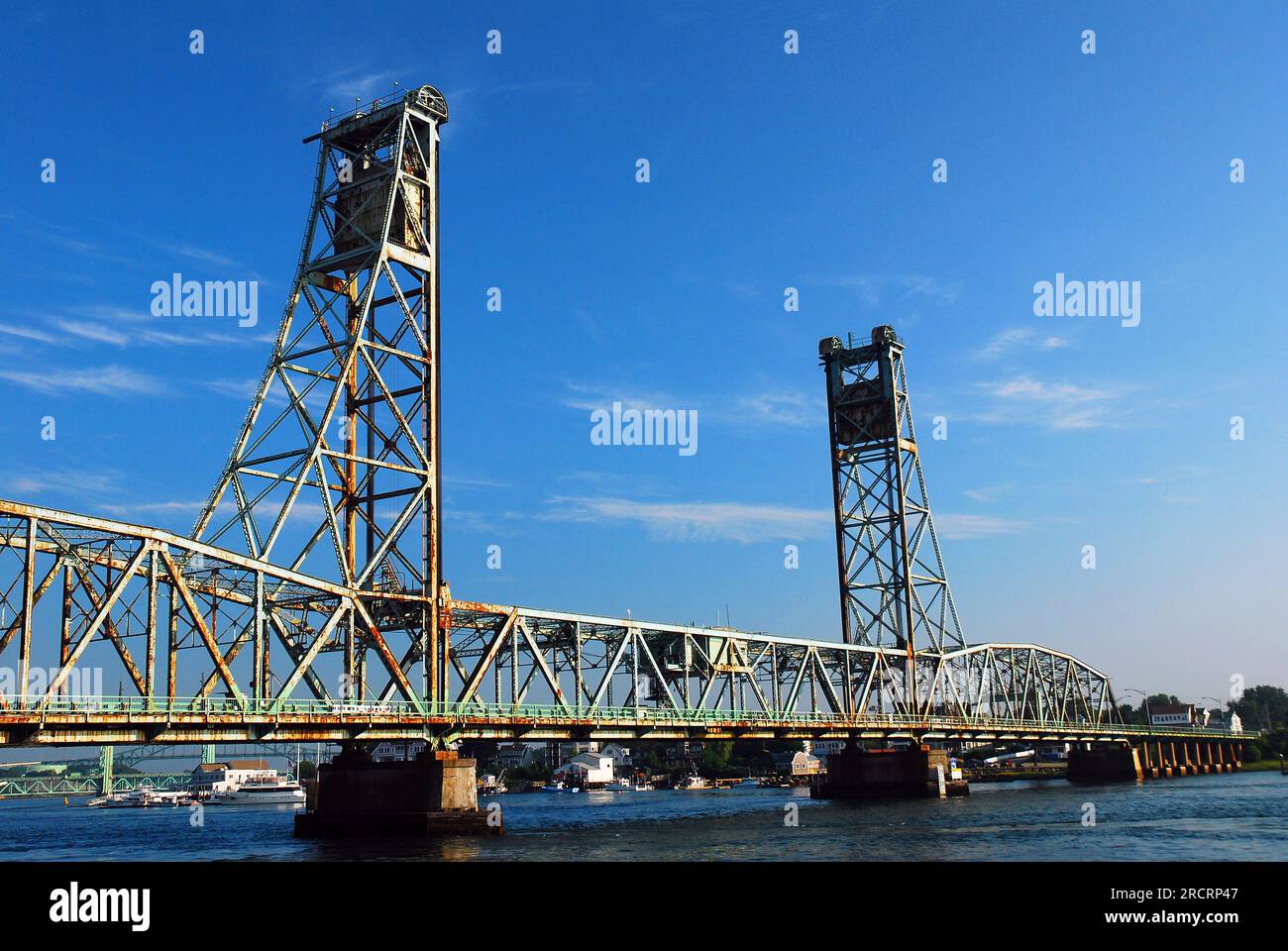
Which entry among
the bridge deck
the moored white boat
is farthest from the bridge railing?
the moored white boat

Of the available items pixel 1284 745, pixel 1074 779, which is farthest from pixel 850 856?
pixel 1284 745

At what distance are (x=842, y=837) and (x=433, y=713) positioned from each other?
21578 millimetres

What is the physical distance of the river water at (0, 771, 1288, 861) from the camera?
159 ft

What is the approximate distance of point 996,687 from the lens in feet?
413

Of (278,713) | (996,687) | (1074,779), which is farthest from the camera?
(1074,779)

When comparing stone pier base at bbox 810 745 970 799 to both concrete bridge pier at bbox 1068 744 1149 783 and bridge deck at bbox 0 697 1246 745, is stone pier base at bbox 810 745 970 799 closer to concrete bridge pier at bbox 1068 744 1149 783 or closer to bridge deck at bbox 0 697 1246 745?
bridge deck at bbox 0 697 1246 745

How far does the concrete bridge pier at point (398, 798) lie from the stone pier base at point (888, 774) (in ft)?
165

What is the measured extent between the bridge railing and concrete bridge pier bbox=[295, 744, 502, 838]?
2.65 metres

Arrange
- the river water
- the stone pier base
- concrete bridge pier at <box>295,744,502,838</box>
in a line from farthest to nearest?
the stone pier base < concrete bridge pier at <box>295,744,502,838</box> < the river water

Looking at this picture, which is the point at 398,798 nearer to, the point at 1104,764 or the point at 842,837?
the point at 842,837

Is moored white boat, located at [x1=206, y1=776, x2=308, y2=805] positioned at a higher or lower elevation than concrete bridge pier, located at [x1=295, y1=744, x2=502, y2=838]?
lower
